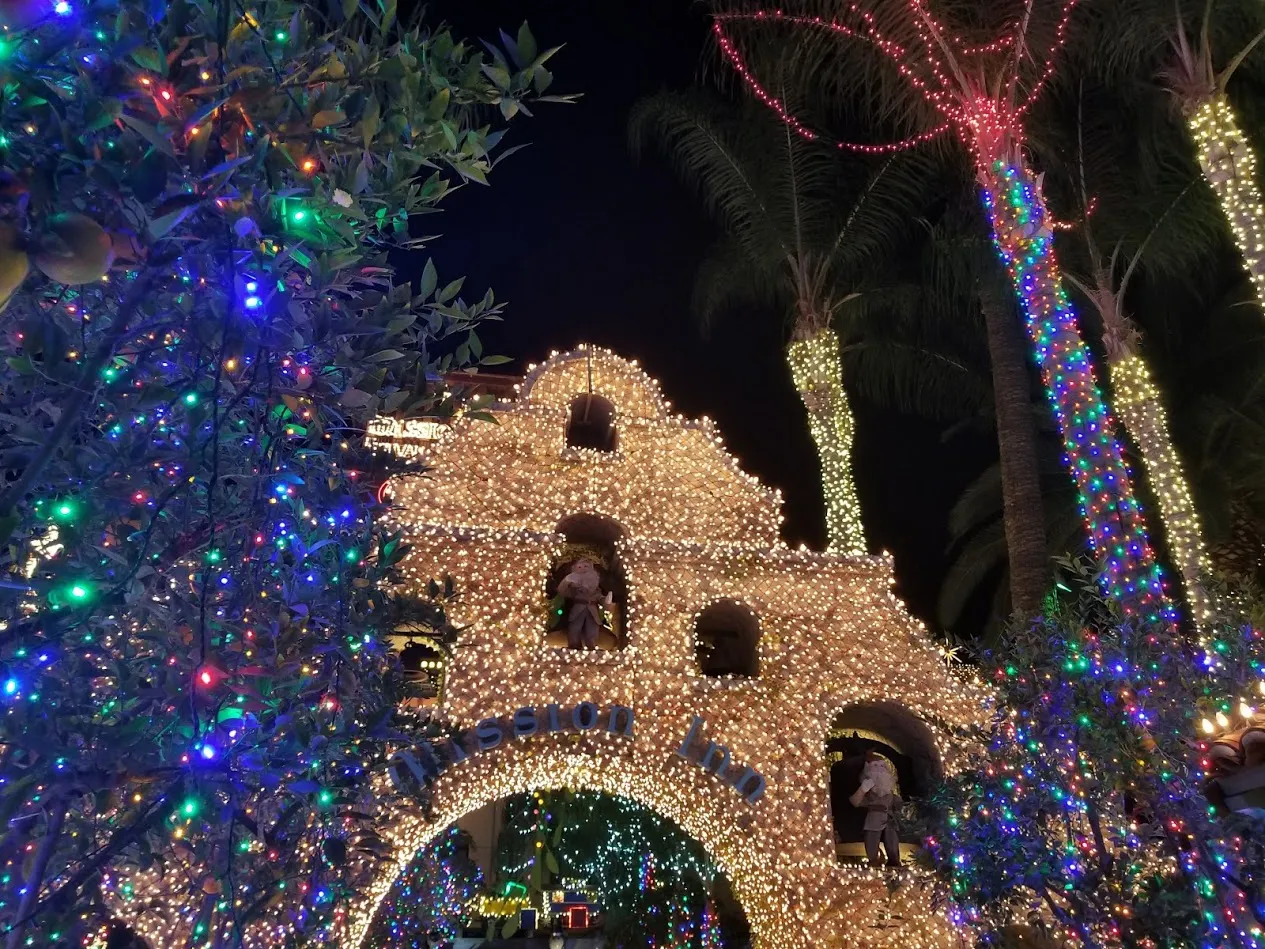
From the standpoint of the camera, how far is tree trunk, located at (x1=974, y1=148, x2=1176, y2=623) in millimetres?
8211

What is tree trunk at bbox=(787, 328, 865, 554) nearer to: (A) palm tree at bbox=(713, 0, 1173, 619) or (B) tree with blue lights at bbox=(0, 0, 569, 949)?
(A) palm tree at bbox=(713, 0, 1173, 619)

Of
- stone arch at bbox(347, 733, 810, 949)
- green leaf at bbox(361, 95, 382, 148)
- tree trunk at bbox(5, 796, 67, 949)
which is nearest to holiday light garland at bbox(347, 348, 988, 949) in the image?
stone arch at bbox(347, 733, 810, 949)

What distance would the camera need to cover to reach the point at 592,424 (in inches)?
437

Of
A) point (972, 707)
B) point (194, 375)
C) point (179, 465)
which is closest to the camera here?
point (194, 375)

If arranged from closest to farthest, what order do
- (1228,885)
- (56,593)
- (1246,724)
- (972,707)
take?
1. (56,593)
2. (1228,885)
3. (1246,724)
4. (972,707)

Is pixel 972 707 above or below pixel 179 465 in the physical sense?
above

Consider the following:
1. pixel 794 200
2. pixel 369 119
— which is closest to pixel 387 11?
pixel 369 119

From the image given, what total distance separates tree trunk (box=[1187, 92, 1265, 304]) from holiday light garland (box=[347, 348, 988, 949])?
506 centimetres

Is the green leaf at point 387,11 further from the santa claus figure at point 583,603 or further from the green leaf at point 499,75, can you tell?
the santa claus figure at point 583,603

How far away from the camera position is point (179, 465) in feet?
10.4

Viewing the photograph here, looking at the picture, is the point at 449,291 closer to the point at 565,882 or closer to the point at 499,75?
the point at 499,75

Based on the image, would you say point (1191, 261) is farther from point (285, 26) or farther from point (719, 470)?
point (285, 26)

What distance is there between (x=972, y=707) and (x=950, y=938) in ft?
7.46

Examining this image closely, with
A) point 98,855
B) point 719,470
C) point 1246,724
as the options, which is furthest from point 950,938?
point 98,855
